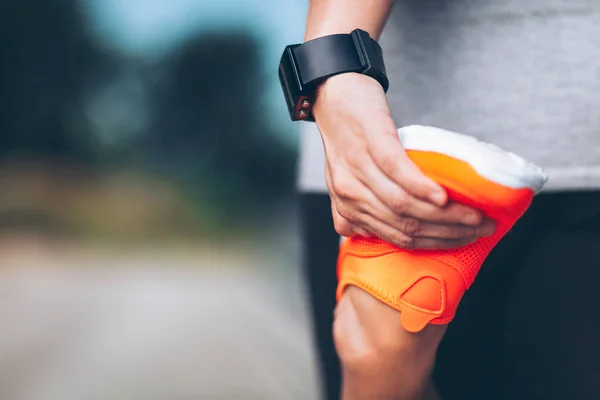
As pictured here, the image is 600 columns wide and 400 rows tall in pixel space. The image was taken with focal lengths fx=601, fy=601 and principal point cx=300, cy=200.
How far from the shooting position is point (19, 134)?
13.8 ft

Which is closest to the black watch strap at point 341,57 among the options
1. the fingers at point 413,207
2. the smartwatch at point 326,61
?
the smartwatch at point 326,61

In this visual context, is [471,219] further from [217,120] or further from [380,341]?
[217,120]

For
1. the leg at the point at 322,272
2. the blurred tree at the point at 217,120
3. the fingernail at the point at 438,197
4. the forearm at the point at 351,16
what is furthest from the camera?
the blurred tree at the point at 217,120

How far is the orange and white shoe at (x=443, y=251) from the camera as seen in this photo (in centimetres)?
41

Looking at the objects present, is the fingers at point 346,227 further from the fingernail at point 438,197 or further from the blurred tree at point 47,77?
the blurred tree at point 47,77

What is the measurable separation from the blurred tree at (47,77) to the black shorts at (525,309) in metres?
3.53

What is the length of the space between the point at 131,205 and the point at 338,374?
3344 millimetres

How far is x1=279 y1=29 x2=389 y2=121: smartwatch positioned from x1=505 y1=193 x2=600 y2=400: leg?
23 cm

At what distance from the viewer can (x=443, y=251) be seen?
1.53ft

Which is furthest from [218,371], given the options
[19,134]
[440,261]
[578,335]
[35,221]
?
[19,134]

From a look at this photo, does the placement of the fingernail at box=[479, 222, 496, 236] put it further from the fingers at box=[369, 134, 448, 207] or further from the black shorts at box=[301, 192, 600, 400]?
the black shorts at box=[301, 192, 600, 400]

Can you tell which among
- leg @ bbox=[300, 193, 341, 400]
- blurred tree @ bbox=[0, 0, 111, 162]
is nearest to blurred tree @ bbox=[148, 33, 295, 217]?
blurred tree @ bbox=[0, 0, 111, 162]

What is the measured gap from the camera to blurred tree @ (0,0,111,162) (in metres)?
3.98

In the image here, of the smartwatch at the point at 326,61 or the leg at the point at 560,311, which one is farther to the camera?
the leg at the point at 560,311
